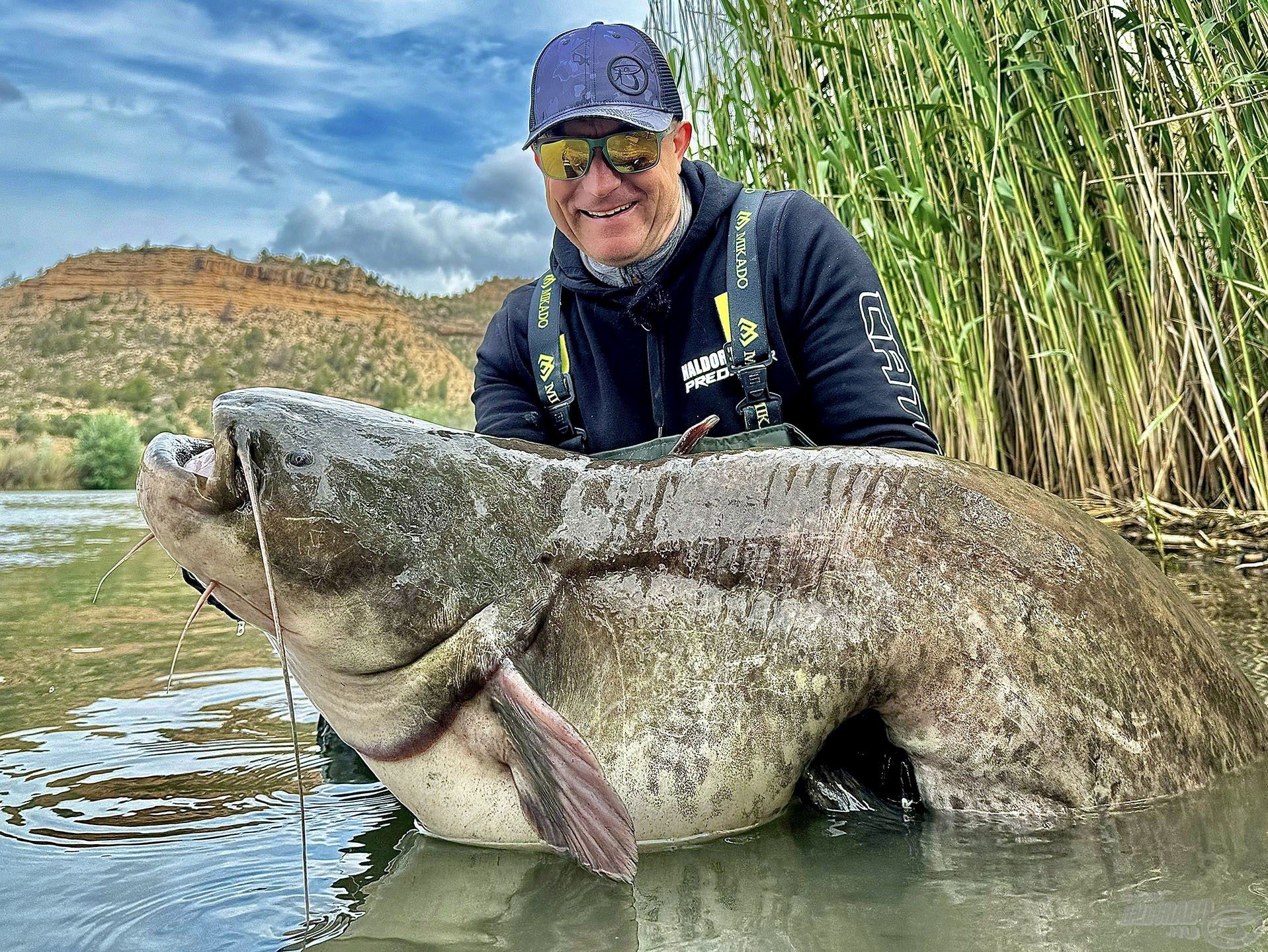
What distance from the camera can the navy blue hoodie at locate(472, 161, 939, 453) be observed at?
2.88 metres

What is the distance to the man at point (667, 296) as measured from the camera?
288 centimetres

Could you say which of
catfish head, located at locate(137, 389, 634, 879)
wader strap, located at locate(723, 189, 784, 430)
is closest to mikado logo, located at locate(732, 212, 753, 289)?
wader strap, located at locate(723, 189, 784, 430)

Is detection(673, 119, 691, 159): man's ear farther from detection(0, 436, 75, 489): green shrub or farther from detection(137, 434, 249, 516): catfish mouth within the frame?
detection(0, 436, 75, 489): green shrub

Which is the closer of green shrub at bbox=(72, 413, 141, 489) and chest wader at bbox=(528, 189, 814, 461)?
chest wader at bbox=(528, 189, 814, 461)

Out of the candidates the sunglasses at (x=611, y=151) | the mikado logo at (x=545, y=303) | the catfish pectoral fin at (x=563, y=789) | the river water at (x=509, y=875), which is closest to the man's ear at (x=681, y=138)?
the sunglasses at (x=611, y=151)

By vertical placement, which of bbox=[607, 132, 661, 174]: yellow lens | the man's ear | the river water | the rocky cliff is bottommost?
the river water


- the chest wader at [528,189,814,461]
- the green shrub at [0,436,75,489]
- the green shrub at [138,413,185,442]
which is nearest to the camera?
the chest wader at [528,189,814,461]

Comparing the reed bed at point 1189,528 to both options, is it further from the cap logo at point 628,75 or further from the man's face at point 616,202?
the cap logo at point 628,75

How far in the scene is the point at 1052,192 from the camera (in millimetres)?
5031

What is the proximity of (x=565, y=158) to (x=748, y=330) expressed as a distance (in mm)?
671

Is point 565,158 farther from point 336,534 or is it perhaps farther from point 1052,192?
point 1052,192

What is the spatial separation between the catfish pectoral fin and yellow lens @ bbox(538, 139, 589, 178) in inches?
61.6

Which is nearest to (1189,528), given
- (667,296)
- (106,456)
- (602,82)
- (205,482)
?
(667,296)

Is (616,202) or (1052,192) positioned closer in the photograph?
(616,202)
